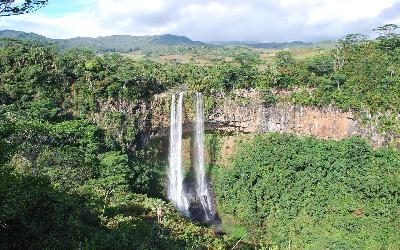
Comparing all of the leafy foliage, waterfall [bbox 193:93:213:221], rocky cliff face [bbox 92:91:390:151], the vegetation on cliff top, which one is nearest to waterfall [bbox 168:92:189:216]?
rocky cliff face [bbox 92:91:390:151]

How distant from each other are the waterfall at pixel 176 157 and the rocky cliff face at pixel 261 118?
2.65 ft

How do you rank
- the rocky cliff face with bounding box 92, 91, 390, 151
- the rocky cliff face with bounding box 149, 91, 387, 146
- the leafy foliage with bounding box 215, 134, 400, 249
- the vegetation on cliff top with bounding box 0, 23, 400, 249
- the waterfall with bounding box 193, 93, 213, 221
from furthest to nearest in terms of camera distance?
the waterfall with bounding box 193, 93, 213, 221 < the rocky cliff face with bounding box 149, 91, 387, 146 < the rocky cliff face with bounding box 92, 91, 390, 151 < the leafy foliage with bounding box 215, 134, 400, 249 < the vegetation on cliff top with bounding box 0, 23, 400, 249

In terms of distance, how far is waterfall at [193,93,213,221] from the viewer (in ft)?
115

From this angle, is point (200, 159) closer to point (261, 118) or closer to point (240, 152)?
point (240, 152)

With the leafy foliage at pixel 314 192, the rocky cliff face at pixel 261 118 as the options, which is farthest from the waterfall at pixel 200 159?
the leafy foliage at pixel 314 192

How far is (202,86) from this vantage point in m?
36.1

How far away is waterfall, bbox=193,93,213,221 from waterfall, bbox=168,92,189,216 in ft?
4.61

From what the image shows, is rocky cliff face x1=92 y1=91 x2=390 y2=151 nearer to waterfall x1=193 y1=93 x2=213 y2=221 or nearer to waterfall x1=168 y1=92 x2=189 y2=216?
waterfall x1=193 y1=93 x2=213 y2=221

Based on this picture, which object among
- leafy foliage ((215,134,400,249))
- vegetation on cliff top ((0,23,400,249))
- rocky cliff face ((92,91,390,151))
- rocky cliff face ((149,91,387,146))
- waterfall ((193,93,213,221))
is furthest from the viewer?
waterfall ((193,93,213,221))

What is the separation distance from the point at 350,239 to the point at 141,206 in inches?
525

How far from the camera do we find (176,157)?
3594 cm

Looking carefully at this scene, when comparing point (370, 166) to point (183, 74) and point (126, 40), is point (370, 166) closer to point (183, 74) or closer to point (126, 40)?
point (183, 74)

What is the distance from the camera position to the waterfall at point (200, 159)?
115ft

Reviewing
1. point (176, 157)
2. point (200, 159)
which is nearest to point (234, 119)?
point (200, 159)
